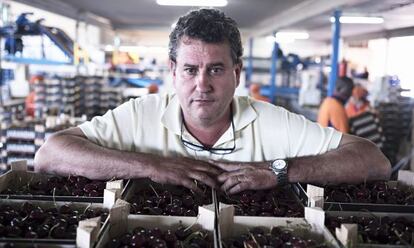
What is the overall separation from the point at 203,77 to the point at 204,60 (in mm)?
78

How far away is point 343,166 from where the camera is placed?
7.38 ft

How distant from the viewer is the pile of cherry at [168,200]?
5.74 feet

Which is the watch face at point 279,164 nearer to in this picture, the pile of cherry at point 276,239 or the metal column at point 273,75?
the pile of cherry at point 276,239

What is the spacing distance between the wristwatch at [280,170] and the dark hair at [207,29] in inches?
21.2

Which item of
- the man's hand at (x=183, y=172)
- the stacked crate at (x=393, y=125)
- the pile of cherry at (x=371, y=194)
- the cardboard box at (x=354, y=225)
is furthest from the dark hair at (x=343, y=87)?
the cardboard box at (x=354, y=225)

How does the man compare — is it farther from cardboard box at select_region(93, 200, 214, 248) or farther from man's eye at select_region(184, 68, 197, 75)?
cardboard box at select_region(93, 200, 214, 248)

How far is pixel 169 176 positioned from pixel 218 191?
226 millimetres

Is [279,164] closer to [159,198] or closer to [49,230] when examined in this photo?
[159,198]

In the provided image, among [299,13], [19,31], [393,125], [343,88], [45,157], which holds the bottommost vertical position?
[393,125]

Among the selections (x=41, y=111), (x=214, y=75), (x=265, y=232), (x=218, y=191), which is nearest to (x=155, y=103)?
(x=214, y=75)

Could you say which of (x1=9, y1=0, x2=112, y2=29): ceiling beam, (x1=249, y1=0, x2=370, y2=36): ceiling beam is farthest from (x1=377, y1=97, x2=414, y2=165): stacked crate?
(x1=9, y1=0, x2=112, y2=29): ceiling beam

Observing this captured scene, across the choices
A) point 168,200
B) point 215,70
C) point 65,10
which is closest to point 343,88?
point 215,70

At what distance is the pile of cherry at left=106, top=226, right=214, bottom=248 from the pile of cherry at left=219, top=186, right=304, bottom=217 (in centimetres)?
29

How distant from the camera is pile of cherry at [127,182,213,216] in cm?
175
